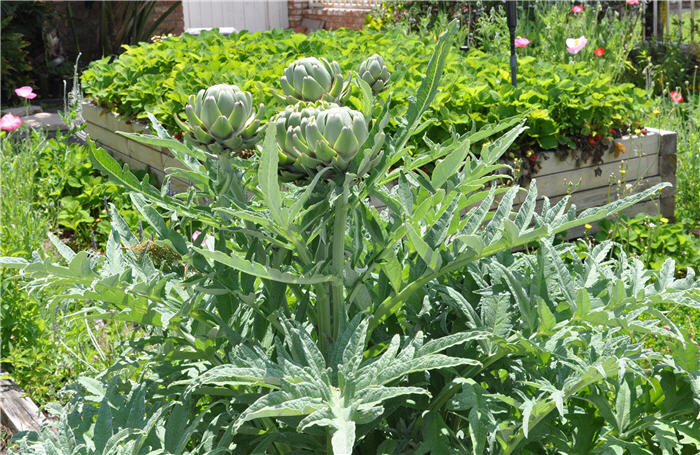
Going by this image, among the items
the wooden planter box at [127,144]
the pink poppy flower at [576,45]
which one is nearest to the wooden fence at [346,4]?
the pink poppy flower at [576,45]

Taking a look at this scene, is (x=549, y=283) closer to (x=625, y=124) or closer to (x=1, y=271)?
(x=1, y=271)

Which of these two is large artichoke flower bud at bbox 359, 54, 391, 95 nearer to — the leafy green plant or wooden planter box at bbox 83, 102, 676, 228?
the leafy green plant

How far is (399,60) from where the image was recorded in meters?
5.22

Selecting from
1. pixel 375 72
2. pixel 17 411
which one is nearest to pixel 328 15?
pixel 17 411

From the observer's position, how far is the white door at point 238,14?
44.5ft

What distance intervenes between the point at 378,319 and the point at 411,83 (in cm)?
300

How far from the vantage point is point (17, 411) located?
8.96 feet

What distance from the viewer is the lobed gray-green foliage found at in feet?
4.12

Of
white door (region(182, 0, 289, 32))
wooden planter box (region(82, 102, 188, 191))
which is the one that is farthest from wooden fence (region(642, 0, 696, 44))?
white door (region(182, 0, 289, 32))

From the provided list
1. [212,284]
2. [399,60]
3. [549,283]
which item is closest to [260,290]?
[212,284]

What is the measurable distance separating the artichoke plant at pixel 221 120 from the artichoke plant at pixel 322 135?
10cm

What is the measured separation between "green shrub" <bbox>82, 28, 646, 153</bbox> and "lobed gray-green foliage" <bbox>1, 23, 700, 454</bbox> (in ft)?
5.79

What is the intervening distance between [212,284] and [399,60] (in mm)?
4034

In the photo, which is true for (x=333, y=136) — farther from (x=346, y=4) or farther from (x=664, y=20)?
(x=346, y=4)
